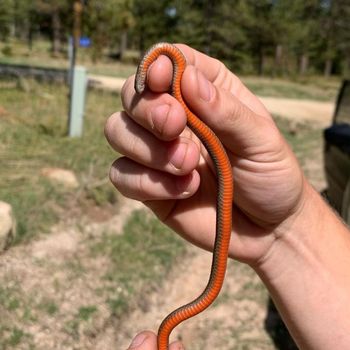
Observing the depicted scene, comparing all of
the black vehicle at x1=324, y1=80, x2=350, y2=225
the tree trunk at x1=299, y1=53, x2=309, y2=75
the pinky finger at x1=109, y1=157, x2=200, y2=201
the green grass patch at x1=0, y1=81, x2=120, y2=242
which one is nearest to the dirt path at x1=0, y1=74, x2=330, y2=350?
the green grass patch at x1=0, y1=81, x2=120, y2=242

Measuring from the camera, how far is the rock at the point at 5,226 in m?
4.04

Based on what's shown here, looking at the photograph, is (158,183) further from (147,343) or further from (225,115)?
(147,343)

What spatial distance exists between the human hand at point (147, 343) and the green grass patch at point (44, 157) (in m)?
2.78

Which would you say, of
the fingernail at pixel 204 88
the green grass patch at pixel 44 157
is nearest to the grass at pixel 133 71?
the green grass patch at pixel 44 157

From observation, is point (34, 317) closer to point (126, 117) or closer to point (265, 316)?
point (265, 316)

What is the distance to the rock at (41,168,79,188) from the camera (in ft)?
18.7

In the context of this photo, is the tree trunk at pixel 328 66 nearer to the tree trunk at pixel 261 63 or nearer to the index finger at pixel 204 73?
the tree trunk at pixel 261 63

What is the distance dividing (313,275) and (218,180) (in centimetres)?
73

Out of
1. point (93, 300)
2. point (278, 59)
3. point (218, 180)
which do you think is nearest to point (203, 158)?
point (218, 180)

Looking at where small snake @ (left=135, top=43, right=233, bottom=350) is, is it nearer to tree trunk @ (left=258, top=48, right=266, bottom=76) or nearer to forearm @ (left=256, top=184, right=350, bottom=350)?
forearm @ (left=256, top=184, right=350, bottom=350)

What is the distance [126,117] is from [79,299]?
2493mm

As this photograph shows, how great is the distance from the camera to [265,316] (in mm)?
4574

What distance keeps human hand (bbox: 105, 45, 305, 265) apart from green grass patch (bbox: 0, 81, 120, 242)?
8.59ft

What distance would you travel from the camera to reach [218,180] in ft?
5.88
